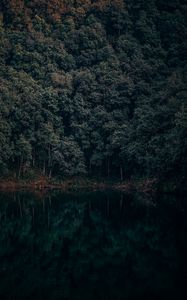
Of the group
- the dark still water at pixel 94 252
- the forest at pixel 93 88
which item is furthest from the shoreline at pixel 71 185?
the dark still water at pixel 94 252

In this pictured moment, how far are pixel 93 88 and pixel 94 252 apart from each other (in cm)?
4382

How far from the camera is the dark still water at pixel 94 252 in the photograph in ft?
46.9

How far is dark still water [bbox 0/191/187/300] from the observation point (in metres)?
14.3

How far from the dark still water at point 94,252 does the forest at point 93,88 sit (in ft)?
41.5

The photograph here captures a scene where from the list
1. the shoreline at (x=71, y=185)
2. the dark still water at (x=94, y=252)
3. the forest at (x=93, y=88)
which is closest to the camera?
the dark still water at (x=94, y=252)

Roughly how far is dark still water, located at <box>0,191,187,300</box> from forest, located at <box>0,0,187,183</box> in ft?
41.5

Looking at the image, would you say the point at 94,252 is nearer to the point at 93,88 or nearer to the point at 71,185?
the point at 71,185

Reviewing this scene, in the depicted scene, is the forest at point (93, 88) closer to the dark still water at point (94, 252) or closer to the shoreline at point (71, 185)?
the shoreline at point (71, 185)

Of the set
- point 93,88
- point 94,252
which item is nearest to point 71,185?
point 93,88

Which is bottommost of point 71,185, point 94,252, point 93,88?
point 94,252

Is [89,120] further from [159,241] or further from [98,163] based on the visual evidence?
[159,241]

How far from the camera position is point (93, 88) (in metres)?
62.0

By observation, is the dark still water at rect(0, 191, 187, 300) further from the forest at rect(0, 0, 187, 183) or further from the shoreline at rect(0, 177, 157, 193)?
the shoreline at rect(0, 177, 157, 193)

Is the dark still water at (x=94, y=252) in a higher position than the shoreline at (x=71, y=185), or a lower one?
lower
